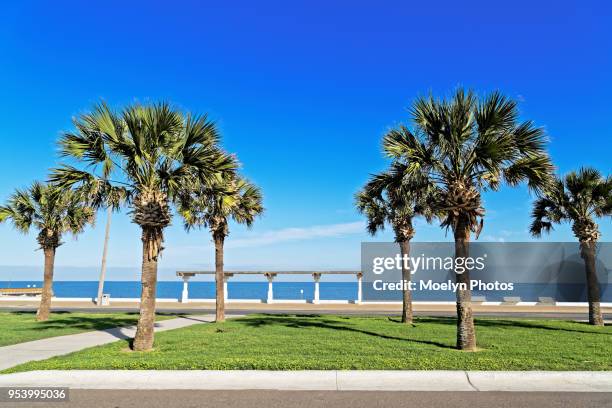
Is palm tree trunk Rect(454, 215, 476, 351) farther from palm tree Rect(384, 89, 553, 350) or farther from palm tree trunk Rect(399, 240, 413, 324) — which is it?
palm tree trunk Rect(399, 240, 413, 324)

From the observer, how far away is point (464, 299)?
12258mm

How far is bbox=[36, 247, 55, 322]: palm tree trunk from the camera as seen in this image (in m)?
20.8

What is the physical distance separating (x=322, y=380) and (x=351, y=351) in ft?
9.91

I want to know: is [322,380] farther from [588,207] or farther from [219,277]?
[588,207]

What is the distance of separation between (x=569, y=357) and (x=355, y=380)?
5.39m

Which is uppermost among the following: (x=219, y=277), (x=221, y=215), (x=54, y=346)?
(x=221, y=215)

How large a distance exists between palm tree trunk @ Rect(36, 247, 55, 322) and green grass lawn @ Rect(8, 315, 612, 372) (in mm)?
8868

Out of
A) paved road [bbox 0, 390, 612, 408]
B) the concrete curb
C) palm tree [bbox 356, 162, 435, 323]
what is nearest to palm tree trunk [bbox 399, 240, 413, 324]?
palm tree [bbox 356, 162, 435, 323]

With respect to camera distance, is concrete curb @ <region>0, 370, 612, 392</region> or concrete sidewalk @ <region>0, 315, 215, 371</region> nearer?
concrete curb @ <region>0, 370, 612, 392</region>

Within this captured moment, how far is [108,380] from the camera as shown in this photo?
323 inches

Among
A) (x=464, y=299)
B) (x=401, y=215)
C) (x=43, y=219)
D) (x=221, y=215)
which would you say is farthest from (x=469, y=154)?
(x=43, y=219)

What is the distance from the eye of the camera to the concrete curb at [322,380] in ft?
25.7

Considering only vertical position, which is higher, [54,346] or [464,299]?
[464,299]

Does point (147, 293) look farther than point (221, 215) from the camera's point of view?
No
